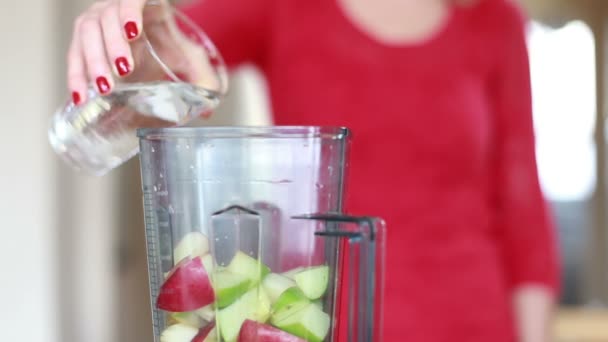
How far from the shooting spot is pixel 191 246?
459 mm

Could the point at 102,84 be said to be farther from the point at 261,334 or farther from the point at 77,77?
the point at 261,334

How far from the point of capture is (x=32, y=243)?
1181 mm

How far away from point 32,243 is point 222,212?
80 cm

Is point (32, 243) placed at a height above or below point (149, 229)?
below

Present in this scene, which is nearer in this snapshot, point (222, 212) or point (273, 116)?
point (222, 212)

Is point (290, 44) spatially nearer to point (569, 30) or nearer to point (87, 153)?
point (87, 153)

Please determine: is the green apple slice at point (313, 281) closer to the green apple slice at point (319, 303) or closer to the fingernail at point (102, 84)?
the green apple slice at point (319, 303)

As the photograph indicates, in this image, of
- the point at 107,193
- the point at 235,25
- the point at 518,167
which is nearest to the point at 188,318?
the point at 235,25

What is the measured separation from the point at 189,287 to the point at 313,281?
0.07 metres

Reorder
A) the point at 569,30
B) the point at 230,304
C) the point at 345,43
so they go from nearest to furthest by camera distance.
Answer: the point at 230,304 → the point at 345,43 → the point at 569,30

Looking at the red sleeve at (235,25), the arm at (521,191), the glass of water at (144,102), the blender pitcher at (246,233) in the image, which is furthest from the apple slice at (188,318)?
the arm at (521,191)

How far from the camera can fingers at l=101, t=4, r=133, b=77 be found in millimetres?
496

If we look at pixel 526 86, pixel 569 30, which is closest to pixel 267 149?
pixel 526 86

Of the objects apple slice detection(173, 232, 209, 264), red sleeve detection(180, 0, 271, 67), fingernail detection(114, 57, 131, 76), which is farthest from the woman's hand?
red sleeve detection(180, 0, 271, 67)
